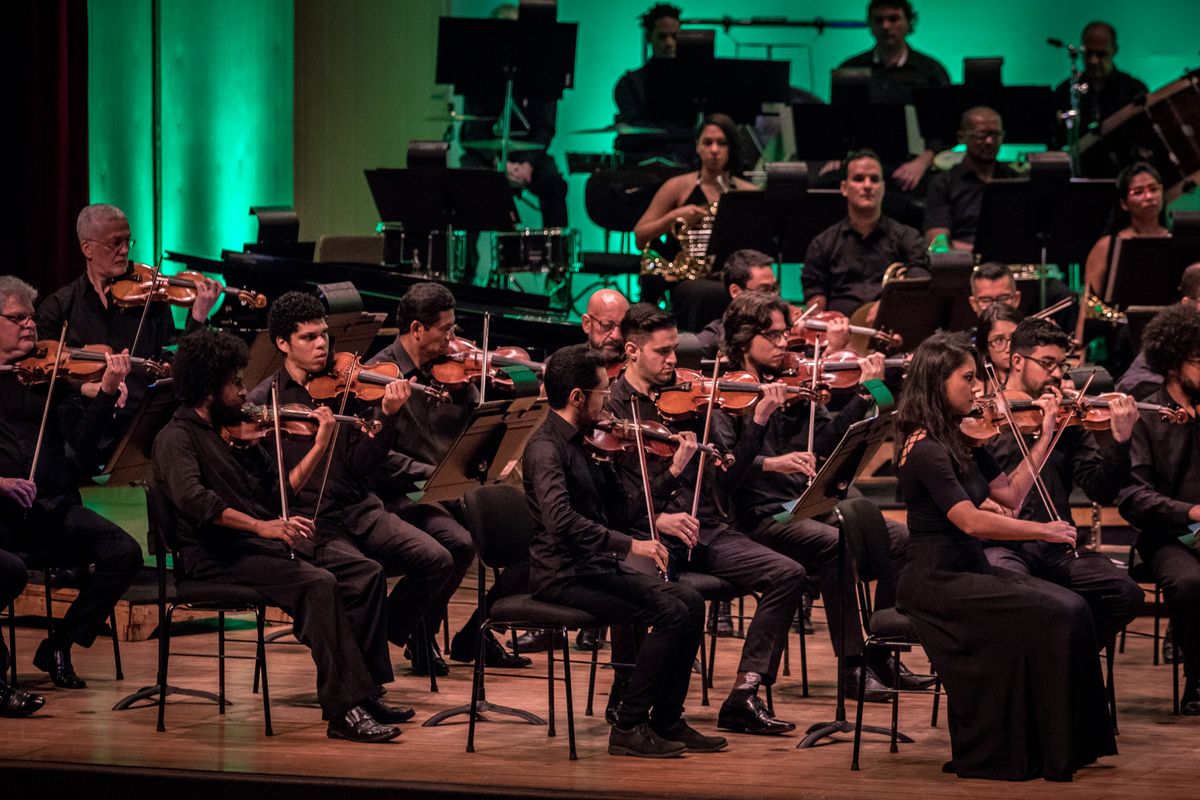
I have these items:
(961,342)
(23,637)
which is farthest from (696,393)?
(23,637)

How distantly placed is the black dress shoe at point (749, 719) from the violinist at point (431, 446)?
1017 millimetres

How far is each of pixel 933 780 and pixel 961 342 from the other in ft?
3.83

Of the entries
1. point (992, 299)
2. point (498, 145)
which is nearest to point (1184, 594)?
point (992, 299)

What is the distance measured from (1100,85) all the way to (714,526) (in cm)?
502

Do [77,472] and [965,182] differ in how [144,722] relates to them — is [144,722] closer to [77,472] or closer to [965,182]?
[77,472]

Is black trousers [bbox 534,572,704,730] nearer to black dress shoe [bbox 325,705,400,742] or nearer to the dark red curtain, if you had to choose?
black dress shoe [bbox 325,705,400,742]

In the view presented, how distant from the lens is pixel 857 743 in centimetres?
474

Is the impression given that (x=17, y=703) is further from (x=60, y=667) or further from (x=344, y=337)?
(x=344, y=337)

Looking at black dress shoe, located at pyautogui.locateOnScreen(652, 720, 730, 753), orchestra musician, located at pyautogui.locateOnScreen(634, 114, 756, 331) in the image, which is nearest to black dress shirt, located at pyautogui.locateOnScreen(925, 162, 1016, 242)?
orchestra musician, located at pyautogui.locateOnScreen(634, 114, 756, 331)

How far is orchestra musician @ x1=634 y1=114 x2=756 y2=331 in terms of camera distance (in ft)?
27.6

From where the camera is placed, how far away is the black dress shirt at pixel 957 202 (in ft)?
28.0

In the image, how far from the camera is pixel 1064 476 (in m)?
5.75

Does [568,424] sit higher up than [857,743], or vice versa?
[568,424]

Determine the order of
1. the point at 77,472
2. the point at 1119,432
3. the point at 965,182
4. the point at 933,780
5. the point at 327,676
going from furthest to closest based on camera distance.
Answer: the point at 965,182, the point at 77,472, the point at 1119,432, the point at 327,676, the point at 933,780
